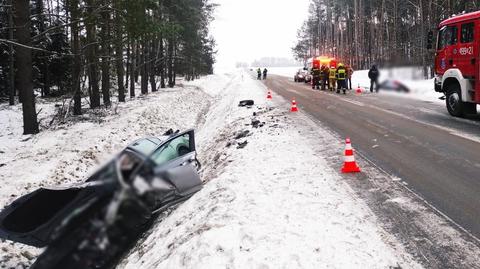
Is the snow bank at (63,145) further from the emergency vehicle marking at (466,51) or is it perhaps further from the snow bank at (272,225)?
the emergency vehicle marking at (466,51)

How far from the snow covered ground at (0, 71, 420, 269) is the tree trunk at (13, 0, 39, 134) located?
108cm

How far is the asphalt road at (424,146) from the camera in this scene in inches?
261

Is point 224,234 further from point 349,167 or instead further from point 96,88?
point 96,88

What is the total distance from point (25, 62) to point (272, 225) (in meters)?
12.6

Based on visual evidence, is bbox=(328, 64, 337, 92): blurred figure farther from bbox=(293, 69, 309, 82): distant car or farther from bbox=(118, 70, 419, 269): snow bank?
bbox=(118, 70, 419, 269): snow bank

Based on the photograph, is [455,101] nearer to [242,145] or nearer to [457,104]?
[457,104]

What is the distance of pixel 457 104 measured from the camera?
13883 mm

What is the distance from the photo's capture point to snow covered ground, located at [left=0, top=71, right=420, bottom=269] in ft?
16.0

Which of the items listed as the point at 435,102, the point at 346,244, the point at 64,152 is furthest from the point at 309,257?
the point at 435,102

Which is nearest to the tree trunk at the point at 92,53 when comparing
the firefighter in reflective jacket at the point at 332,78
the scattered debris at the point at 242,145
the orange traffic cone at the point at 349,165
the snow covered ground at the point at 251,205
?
the snow covered ground at the point at 251,205

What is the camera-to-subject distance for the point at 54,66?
3047 centimetres

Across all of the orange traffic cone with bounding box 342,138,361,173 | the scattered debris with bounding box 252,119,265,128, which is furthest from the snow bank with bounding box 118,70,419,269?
the scattered debris with bounding box 252,119,265,128

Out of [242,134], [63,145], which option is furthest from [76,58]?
[242,134]

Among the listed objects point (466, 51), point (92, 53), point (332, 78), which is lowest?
point (332, 78)
